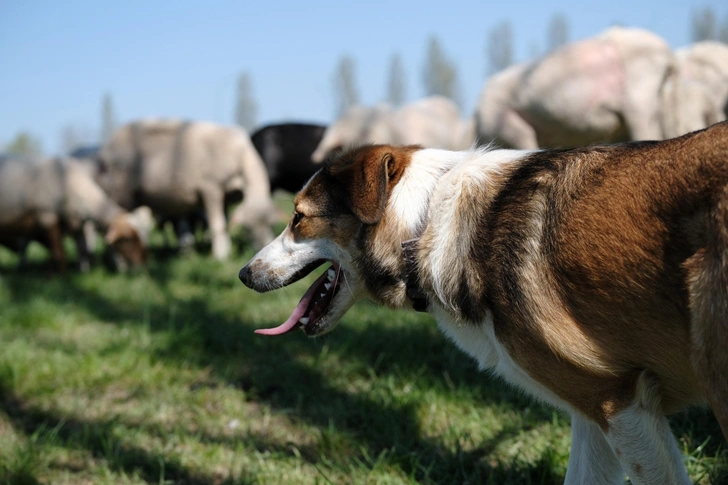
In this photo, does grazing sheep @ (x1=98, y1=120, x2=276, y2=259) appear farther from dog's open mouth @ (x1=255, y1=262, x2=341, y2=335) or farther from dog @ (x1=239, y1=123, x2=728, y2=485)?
dog @ (x1=239, y1=123, x2=728, y2=485)

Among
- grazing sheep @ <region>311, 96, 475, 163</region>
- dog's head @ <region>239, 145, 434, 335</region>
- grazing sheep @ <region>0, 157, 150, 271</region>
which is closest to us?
dog's head @ <region>239, 145, 434, 335</region>

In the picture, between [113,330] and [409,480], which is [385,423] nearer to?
[409,480]

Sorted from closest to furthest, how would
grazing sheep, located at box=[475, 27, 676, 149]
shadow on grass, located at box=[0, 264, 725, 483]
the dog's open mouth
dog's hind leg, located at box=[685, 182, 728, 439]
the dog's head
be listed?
1. dog's hind leg, located at box=[685, 182, 728, 439]
2. the dog's head
3. the dog's open mouth
4. shadow on grass, located at box=[0, 264, 725, 483]
5. grazing sheep, located at box=[475, 27, 676, 149]

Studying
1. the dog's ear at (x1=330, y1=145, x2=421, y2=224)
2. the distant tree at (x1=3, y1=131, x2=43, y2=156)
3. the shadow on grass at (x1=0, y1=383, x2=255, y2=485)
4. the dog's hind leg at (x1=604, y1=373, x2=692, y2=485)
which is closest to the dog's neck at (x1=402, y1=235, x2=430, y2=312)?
the dog's ear at (x1=330, y1=145, x2=421, y2=224)

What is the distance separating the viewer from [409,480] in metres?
3.47

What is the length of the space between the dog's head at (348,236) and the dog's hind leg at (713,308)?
1.12 meters

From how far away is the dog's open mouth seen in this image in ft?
11.0

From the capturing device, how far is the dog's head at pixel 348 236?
3031mm

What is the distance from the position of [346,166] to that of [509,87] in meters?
4.67

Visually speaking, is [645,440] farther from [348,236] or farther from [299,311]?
[299,311]

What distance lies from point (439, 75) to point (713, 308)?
78.3 ft

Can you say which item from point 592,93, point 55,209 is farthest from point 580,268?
point 55,209

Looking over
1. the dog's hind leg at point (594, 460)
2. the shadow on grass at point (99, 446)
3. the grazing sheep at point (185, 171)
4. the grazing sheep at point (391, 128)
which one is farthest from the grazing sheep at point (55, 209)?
the dog's hind leg at point (594, 460)

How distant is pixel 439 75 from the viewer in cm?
2519
